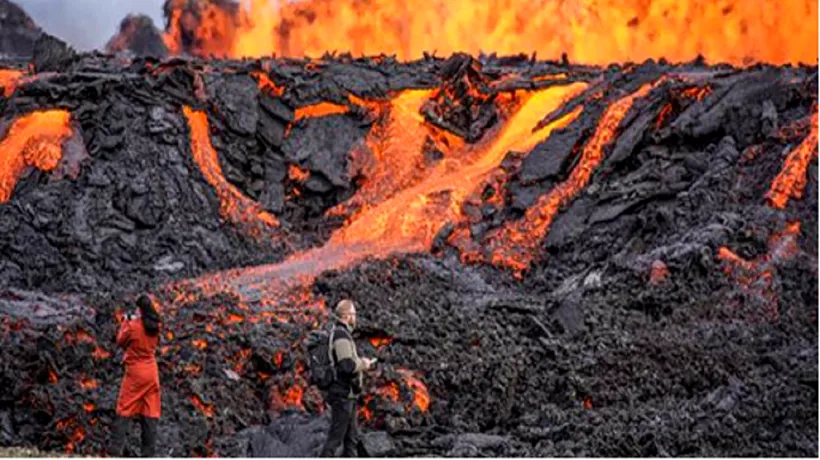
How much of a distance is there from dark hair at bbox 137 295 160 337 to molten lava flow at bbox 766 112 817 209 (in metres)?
13.9

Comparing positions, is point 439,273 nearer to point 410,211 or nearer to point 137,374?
point 410,211

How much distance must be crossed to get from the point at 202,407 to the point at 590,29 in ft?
105

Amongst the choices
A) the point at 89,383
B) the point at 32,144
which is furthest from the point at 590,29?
the point at 89,383

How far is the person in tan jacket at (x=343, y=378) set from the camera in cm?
1278

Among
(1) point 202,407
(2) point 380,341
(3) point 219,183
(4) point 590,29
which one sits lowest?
(1) point 202,407

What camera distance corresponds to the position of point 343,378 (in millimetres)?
12883

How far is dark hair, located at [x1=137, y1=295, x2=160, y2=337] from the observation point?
544 inches

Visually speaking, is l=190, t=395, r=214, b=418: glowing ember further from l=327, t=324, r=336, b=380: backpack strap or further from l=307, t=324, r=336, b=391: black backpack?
l=327, t=324, r=336, b=380: backpack strap

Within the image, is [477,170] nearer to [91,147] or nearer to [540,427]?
[91,147]

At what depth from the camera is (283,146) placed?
107 ft

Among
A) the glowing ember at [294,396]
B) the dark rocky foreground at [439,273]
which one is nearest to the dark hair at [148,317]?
the dark rocky foreground at [439,273]

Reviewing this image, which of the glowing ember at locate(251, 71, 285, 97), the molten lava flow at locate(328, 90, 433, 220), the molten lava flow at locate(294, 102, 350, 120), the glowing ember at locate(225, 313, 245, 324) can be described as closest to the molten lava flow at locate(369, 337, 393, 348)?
the glowing ember at locate(225, 313, 245, 324)

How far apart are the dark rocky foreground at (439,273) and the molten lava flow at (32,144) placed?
0.31m

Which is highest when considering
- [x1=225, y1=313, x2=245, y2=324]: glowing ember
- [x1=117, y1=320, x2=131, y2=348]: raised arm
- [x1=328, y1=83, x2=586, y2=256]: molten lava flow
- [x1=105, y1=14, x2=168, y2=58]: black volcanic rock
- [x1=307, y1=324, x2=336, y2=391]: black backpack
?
[x1=105, y1=14, x2=168, y2=58]: black volcanic rock
